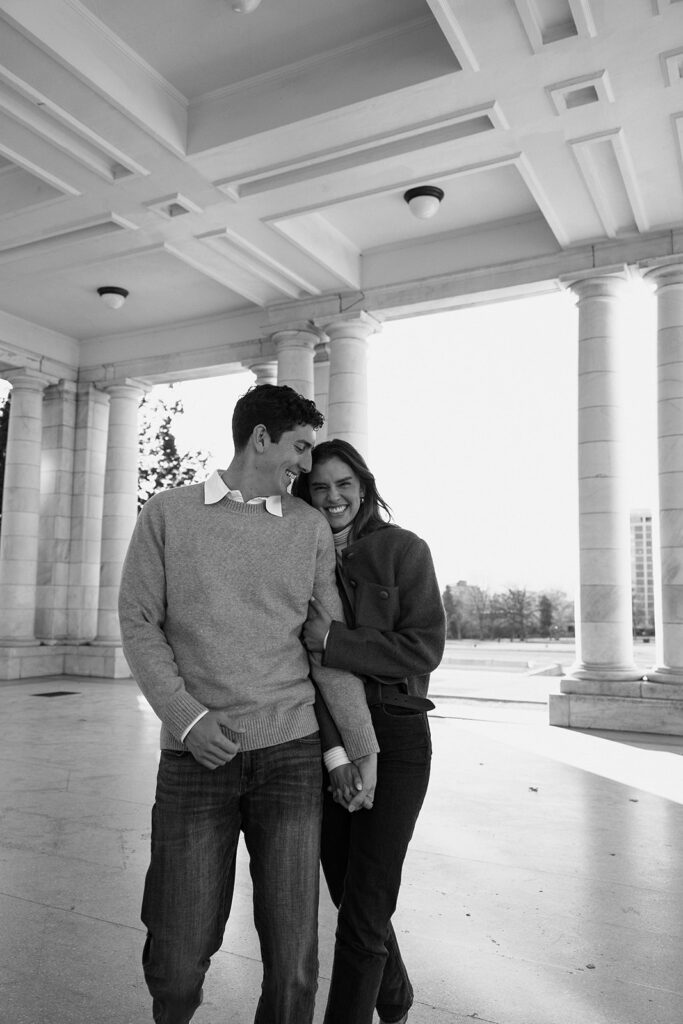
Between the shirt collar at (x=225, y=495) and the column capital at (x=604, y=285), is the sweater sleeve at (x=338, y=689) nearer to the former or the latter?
the shirt collar at (x=225, y=495)

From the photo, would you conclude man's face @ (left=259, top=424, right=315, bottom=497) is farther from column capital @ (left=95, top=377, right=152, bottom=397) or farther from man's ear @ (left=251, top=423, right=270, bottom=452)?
column capital @ (left=95, top=377, right=152, bottom=397)

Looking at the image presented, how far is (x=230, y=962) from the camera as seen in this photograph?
12.9 feet

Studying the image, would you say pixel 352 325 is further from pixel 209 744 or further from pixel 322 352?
pixel 209 744

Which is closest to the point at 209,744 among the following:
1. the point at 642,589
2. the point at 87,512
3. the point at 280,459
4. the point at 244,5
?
the point at 280,459

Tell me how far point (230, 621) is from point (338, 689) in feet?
1.42

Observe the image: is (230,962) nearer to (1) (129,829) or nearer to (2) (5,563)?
(1) (129,829)

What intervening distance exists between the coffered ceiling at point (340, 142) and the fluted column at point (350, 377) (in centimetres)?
42

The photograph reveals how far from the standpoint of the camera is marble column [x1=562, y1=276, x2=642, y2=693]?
11938mm

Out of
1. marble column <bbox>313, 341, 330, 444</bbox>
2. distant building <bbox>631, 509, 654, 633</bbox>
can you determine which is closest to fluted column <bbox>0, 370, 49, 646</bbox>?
marble column <bbox>313, 341, 330, 444</bbox>

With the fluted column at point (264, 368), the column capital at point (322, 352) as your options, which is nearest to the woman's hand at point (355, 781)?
the column capital at point (322, 352)

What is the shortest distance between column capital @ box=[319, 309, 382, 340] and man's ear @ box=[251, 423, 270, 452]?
1173 centimetres

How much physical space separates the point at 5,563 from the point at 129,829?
42.8 ft

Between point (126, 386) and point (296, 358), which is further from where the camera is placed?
point (126, 386)

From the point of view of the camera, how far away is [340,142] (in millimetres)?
9766
